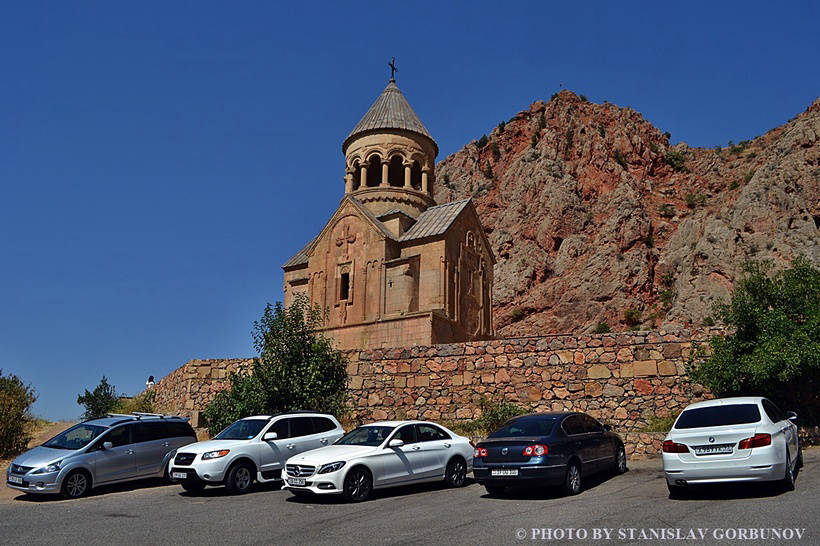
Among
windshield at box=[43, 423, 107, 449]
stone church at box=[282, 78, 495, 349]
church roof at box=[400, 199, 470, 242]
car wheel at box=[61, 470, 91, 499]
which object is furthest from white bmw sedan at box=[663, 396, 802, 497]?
church roof at box=[400, 199, 470, 242]

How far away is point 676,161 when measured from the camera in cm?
6900

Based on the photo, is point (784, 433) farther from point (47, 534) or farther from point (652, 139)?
point (652, 139)

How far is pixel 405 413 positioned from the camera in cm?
2052

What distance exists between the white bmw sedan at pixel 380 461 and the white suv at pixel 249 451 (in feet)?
4.54

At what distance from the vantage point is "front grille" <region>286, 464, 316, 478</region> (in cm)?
1215

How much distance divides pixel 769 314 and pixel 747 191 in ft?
125

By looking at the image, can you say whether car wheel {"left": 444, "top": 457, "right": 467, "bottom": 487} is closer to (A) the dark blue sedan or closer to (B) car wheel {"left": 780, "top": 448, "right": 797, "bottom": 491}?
(A) the dark blue sedan

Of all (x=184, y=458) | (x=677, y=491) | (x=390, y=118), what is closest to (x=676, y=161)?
(x=390, y=118)

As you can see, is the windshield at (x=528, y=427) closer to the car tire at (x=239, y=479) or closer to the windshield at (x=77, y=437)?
the car tire at (x=239, y=479)

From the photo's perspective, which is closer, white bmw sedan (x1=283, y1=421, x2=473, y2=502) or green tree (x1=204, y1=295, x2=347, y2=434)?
white bmw sedan (x1=283, y1=421, x2=473, y2=502)

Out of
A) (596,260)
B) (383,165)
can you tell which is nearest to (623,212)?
(596,260)

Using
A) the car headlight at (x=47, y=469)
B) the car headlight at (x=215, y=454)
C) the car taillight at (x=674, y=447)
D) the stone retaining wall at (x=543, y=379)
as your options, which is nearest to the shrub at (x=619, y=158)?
the stone retaining wall at (x=543, y=379)

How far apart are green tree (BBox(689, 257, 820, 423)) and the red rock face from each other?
30.0 m

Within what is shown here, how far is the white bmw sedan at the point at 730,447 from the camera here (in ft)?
33.1
